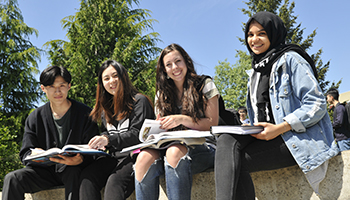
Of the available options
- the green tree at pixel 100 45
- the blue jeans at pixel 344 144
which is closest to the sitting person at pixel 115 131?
the blue jeans at pixel 344 144

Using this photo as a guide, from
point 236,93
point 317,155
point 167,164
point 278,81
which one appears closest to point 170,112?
point 167,164

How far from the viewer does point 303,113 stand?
215cm

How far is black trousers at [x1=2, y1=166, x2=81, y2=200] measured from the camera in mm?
2877

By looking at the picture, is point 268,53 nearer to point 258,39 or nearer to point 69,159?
point 258,39

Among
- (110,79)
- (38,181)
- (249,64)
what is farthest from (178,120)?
(249,64)

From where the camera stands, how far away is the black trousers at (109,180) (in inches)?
102

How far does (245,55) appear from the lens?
30.1m

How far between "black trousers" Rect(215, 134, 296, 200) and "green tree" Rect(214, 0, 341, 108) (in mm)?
23004

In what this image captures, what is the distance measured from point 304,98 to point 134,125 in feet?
5.15

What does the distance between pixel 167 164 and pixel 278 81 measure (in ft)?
3.44

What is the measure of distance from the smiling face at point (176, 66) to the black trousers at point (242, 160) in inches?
38.3

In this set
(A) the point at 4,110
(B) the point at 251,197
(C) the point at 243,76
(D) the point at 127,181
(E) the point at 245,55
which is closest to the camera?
(B) the point at 251,197

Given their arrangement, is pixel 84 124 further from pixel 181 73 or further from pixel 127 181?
pixel 181 73

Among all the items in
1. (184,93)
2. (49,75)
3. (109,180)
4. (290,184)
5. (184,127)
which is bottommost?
(290,184)
